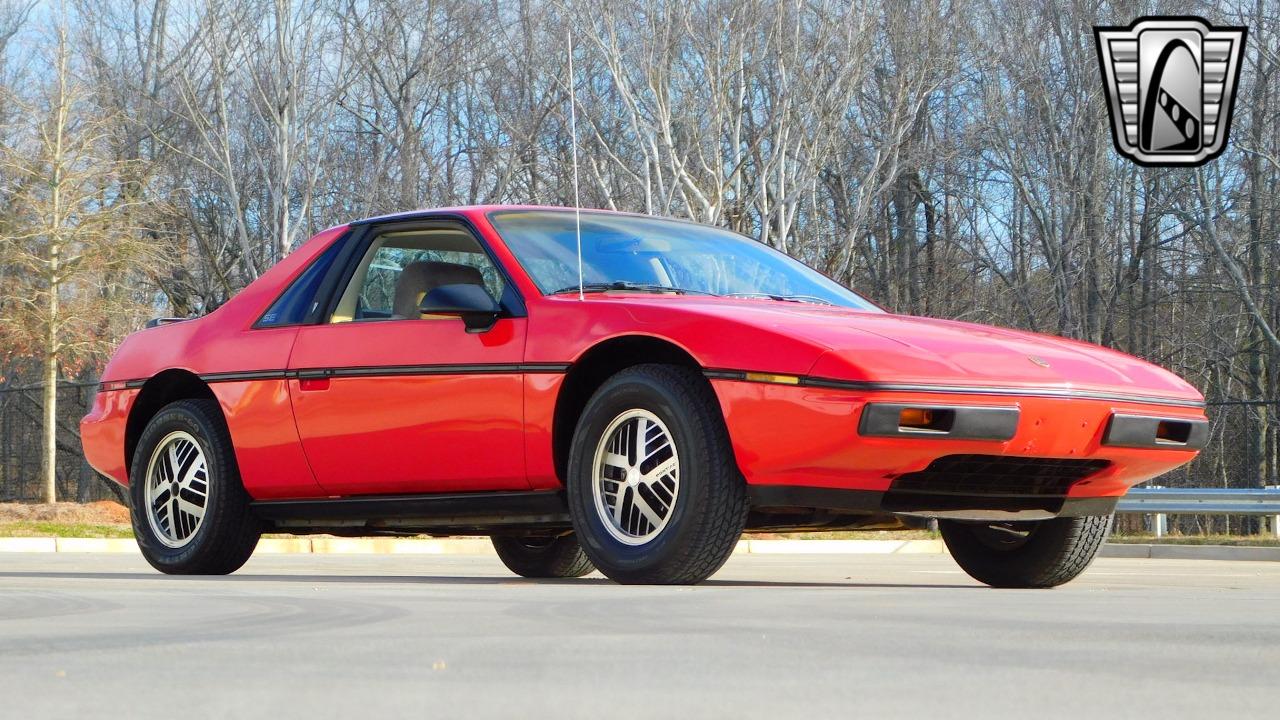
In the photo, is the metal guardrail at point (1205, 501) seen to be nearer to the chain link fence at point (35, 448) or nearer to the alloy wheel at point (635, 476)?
the alloy wheel at point (635, 476)

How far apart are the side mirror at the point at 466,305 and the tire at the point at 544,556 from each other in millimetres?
2053

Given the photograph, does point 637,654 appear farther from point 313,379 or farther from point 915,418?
point 313,379

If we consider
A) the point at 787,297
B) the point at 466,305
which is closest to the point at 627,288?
the point at 466,305

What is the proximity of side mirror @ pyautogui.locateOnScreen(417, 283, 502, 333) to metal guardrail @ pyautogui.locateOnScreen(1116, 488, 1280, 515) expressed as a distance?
12207 millimetres

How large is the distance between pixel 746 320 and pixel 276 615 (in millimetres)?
2036

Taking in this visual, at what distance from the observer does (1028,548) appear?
7188 millimetres

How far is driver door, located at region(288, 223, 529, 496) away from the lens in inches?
257

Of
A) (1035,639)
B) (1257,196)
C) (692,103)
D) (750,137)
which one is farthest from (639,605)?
(1257,196)

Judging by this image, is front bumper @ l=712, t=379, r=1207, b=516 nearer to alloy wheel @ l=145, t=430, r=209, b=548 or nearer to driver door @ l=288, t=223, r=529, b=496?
driver door @ l=288, t=223, r=529, b=496

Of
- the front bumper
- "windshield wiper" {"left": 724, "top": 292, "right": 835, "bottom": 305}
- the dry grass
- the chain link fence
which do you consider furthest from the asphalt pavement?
the chain link fence

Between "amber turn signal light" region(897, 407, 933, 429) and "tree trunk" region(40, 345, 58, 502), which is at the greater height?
"amber turn signal light" region(897, 407, 933, 429)

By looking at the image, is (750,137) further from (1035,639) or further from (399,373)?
(1035,639)

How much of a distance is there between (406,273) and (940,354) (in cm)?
241

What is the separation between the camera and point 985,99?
96.8 feet
